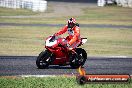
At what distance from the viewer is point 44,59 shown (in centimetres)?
1452

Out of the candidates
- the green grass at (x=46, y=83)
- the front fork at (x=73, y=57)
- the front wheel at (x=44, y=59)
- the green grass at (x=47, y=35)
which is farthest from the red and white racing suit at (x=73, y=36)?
the green grass at (x=47, y=35)

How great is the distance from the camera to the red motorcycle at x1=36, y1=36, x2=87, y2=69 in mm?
14391

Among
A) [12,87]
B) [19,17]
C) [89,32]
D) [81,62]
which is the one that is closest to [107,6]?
[19,17]

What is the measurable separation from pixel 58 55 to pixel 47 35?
1094 centimetres

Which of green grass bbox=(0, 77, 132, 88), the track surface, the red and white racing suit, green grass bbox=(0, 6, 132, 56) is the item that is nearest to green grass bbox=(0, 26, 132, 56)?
green grass bbox=(0, 6, 132, 56)

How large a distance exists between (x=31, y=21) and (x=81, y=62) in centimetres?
1819

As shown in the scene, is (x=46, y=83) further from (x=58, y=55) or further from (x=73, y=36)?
(x=73, y=36)

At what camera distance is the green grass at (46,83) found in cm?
1177

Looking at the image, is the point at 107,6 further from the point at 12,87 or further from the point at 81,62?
the point at 12,87

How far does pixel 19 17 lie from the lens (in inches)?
1407

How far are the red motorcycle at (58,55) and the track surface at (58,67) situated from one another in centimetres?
23

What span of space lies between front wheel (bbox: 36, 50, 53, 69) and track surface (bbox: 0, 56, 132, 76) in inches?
7.8

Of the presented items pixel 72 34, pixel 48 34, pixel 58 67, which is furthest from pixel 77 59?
pixel 48 34

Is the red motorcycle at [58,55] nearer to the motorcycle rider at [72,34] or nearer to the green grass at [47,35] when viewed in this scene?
the motorcycle rider at [72,34]
